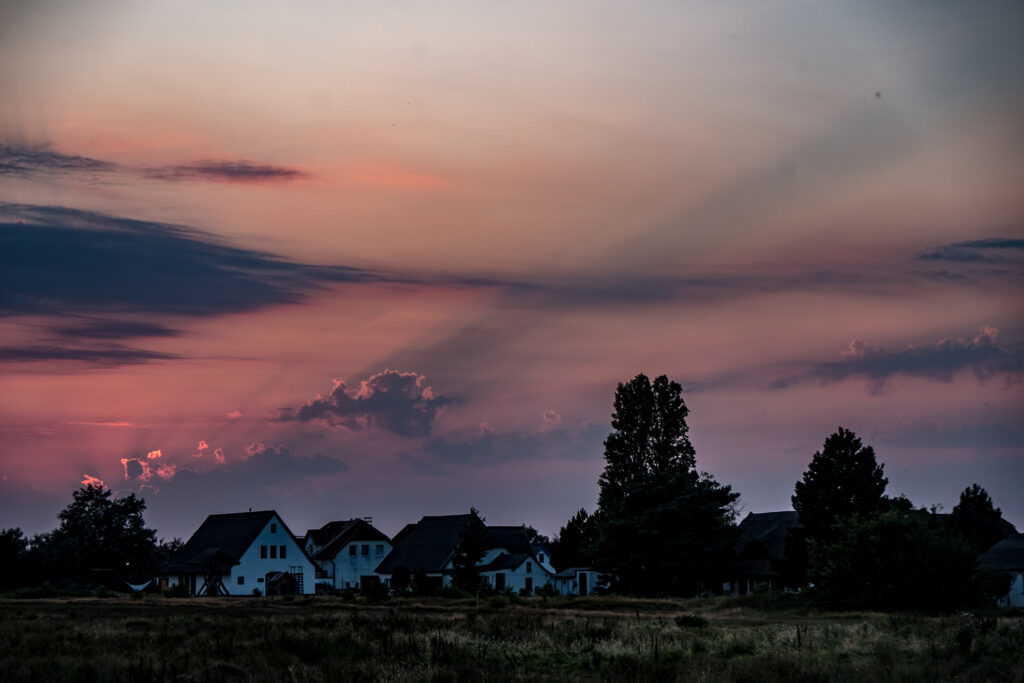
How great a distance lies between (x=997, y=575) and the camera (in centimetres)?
5794

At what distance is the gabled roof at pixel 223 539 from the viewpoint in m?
92.4

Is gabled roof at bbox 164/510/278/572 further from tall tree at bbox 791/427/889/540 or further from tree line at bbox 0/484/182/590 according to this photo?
tall tree at bbox 791/427/889/540

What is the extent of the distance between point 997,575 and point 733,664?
3645 cm

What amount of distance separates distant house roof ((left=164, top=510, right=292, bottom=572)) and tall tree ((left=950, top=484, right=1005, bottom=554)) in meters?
62.5

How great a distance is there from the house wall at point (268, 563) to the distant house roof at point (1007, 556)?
2171 inches

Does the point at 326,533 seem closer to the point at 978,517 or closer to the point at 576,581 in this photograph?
the point at 576,581

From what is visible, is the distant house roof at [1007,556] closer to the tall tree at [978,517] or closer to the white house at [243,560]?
the tall tree at [978,517]

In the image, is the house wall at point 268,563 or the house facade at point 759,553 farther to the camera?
the house wall at point 268,563

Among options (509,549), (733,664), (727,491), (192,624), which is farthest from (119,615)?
(509,549)

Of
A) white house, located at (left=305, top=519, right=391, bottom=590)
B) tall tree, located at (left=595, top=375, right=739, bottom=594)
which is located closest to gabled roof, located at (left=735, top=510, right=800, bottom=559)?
tall tree, located at (left=595, top=375, right=739, bottom=594)

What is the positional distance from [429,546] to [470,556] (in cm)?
1856

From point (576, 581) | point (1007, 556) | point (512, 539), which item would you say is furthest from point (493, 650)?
point (576, 581)

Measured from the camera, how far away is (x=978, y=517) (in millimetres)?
103500

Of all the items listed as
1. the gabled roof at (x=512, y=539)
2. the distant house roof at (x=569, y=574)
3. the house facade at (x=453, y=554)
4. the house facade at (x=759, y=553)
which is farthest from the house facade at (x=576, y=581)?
the house facade at (x=759, y=553)
